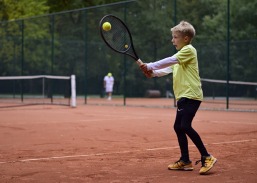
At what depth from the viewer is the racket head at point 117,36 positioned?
21.2 ft

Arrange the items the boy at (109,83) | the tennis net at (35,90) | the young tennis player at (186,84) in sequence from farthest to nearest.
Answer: the boy at (109,83) < the tennis net at (35,90) < the young tennis player at (186,84)

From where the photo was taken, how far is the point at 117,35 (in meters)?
6.64

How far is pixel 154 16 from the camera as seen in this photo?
23141 mm

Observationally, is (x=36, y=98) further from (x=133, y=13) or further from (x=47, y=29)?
(x=133, y=13)

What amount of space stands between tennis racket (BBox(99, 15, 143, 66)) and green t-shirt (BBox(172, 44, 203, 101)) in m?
0.87

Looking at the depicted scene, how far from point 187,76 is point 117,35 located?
1.31m

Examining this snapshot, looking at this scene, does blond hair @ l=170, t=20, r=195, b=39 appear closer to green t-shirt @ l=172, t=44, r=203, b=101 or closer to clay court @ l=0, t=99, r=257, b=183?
green t-shirt @ l=172, t=44, r=203, b=101

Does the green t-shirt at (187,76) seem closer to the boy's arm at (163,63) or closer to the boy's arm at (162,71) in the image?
the boy's arm at (163,63)

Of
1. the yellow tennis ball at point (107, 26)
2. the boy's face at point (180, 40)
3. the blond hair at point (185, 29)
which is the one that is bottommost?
the boy's face at point (180, 40)

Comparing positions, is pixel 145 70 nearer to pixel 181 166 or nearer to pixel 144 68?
pixel 144 68

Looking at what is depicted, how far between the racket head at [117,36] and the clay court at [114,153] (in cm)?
132

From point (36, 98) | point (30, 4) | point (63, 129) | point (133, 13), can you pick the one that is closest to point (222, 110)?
point (133, 13)

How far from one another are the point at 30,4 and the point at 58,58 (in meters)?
8.57

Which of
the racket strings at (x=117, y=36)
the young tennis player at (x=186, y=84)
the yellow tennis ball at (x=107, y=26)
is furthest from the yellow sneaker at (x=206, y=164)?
the yellow tennis ball at (x=107, y=26)
